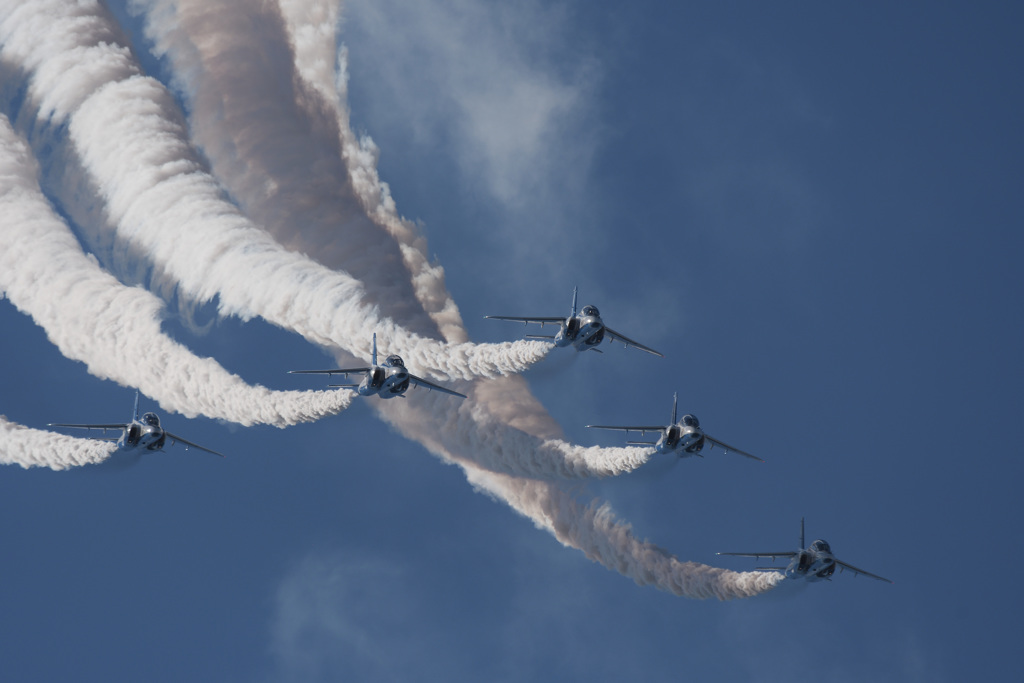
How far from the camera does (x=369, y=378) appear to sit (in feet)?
251

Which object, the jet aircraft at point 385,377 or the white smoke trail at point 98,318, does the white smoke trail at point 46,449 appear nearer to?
the white smoke trail at point 98,318

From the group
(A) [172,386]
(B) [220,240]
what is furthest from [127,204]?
(A) [172,386]

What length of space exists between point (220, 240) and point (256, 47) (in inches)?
703

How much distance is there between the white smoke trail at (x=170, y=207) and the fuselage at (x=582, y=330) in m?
3.74

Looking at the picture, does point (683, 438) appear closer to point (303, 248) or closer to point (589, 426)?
point (589, 426)

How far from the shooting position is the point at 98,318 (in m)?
84.4

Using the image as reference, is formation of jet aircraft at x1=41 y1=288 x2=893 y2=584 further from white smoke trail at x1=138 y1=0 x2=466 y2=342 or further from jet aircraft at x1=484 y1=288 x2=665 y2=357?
white smoke trail at x1=138 y1=0 x2=466 y2=342

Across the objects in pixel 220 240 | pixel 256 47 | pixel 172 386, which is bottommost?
pixel 172 386

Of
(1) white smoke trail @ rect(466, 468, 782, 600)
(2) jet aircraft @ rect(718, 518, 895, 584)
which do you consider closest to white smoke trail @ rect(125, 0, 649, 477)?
(1) white smoke trail @ rect(466, 468, 782, 600)

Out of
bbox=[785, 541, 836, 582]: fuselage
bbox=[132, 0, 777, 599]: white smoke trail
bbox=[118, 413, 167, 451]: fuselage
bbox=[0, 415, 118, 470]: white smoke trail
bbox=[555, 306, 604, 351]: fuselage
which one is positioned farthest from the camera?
bbox=[132, 0, 777, 599]: white smoke trail

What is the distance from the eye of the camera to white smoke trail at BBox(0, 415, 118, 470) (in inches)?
3169

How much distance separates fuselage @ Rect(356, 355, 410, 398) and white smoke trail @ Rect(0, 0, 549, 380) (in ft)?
16.4

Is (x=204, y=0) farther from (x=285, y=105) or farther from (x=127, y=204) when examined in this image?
(x=127, y=204)

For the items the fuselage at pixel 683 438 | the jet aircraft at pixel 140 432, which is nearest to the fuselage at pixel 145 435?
the jet aircraft at pixel 140 432
